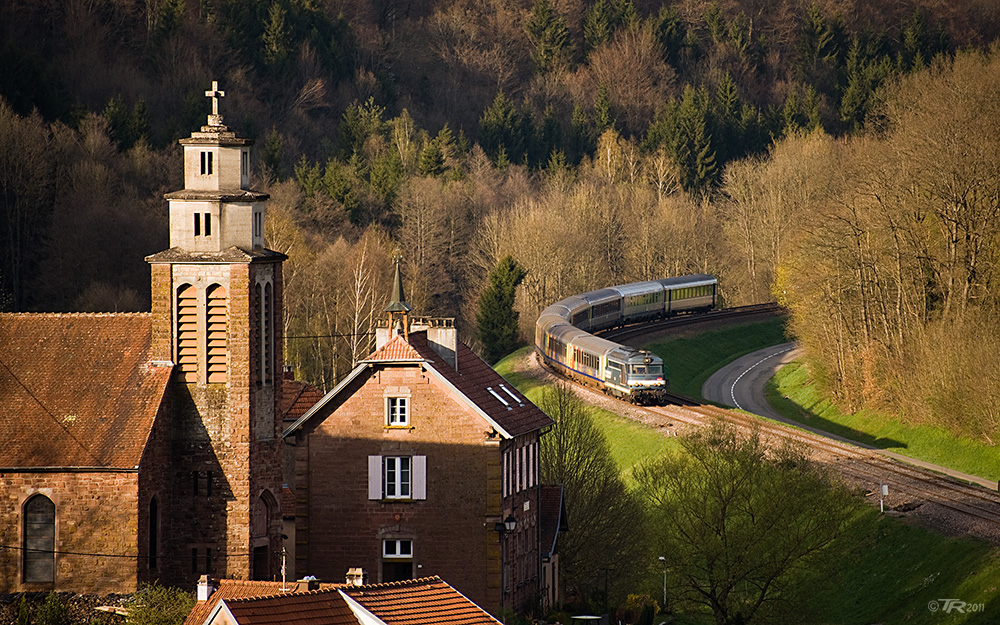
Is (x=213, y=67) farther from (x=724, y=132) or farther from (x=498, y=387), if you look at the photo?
(x=498, y=387)

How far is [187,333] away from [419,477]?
8.20 meters

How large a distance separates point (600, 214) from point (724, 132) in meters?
33.5

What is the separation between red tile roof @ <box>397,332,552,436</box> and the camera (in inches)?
1901

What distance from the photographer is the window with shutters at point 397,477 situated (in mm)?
47969

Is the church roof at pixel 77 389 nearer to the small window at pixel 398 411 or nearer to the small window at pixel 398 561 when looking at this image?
Answer: the small window at pixel 398 411

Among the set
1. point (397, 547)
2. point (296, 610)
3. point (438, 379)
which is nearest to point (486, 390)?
point (438, 379)

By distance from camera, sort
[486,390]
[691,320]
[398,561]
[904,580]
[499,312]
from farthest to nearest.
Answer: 1. [691,320]
2. [499,312]
3. [904,580]
4. [486,390]
5. [398,561]

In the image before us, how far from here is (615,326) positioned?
100062mm

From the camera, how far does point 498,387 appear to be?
51.6 metres

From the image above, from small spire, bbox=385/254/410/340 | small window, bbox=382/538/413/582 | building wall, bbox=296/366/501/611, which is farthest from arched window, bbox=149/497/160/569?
small spire, bbox=385/254/410/340

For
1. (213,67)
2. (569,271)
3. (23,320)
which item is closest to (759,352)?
(569,271)

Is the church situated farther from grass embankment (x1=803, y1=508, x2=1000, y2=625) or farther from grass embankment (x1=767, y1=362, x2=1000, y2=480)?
grass embankment (x1=767, y1=362, x2=1000, y2=480)

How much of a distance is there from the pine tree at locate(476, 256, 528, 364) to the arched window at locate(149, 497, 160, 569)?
55.6 m

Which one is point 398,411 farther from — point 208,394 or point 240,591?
point 240,591
